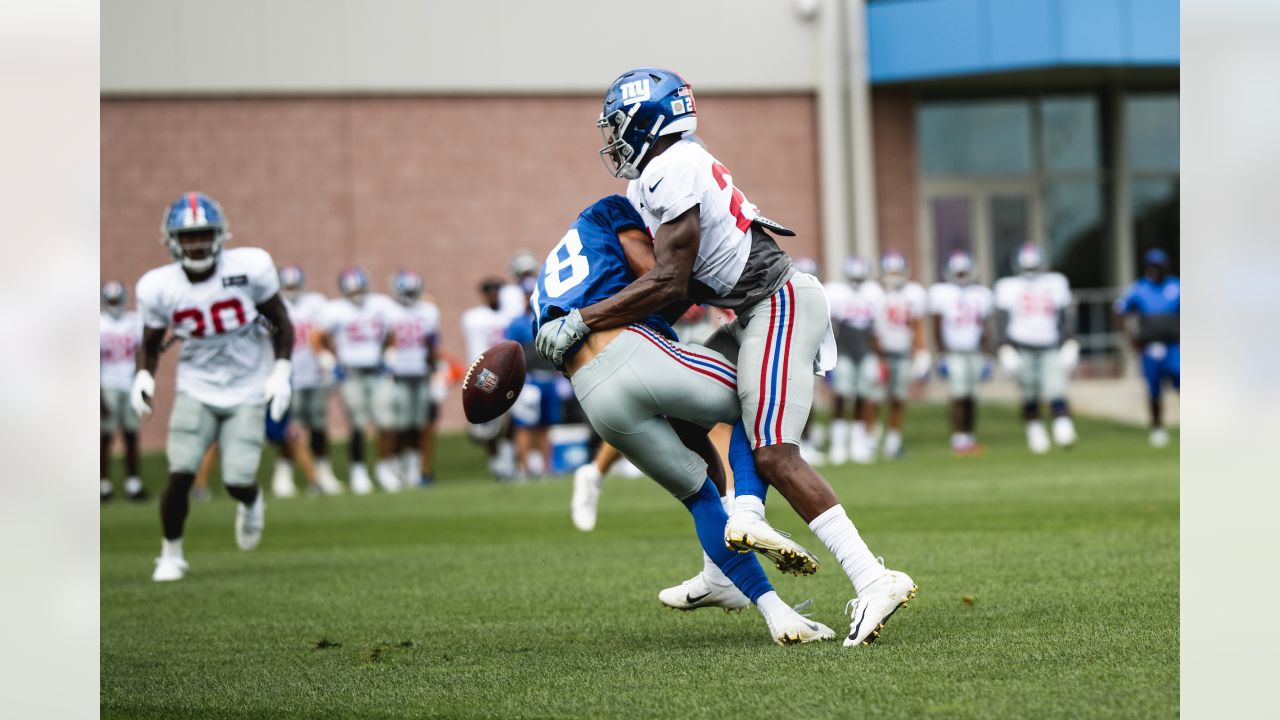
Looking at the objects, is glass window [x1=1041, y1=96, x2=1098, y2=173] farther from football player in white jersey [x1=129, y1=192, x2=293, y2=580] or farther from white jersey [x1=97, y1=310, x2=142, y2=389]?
football player in white jersey [x1=129, y1=192, x2=293, y2=580]

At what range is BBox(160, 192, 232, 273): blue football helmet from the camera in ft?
26.8

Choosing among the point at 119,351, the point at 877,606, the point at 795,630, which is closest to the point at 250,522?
the point at 795,630

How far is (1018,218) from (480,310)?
39.5 feet

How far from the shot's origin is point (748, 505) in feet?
16.4

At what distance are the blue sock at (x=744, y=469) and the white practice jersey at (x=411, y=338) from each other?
37.3ft

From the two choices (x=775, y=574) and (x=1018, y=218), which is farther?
(x=1018, y=218)

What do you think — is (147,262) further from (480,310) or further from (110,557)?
(110,557)

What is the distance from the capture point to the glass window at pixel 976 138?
24969 millimetres

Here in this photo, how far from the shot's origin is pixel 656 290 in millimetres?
4977

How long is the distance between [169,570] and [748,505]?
14.6 ft

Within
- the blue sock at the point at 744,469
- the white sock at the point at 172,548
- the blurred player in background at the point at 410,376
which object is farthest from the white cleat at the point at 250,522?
the blurred player in background at the point at 410,376

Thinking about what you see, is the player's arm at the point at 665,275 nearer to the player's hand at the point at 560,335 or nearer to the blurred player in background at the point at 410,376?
the player's hand at the point at 560,335

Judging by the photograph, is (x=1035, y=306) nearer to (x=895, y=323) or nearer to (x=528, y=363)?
(x=895, y=323)
